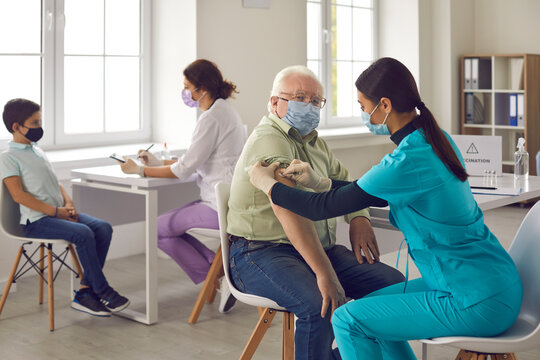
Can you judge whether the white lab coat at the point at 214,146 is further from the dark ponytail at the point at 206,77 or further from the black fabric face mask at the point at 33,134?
the black fabric face mask at the point at 33,134

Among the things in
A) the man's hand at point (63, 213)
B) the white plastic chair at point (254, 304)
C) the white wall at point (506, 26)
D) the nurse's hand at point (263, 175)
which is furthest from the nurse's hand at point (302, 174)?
the white wall at point (506, 26)

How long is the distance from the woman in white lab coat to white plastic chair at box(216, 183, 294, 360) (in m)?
0.98

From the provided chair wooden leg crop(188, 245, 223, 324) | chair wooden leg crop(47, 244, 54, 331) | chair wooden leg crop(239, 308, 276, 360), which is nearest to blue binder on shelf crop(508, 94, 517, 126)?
chair wooden leg crop(188, 245, 223, 324)

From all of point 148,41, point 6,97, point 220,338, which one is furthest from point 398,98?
point 148,41

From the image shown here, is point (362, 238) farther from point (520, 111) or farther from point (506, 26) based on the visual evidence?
point (506, 26)

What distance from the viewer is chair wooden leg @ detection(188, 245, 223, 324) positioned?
3354 millimetres

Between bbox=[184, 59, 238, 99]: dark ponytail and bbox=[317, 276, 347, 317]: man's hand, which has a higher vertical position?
bbox=[184, 59, 238, 99]: dark ponytail

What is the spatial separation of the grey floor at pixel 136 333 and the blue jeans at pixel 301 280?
453 mm

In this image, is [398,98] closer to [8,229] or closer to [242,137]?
[242,137]

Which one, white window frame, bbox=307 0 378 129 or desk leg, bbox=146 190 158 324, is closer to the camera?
desk leg, bbox=146 190 158 324

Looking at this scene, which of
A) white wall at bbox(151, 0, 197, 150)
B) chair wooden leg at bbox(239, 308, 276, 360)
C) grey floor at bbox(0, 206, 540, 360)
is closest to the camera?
chair wooden leg at bbox(239, 308, 276, 360)

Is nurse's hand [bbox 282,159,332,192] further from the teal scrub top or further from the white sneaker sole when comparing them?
the white sneaker sole

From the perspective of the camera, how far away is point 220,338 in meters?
3.12

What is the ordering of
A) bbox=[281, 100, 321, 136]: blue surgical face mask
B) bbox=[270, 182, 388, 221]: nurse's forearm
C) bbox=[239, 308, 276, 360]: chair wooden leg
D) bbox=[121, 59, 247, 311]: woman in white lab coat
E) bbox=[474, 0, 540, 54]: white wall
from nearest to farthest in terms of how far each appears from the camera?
1. bbox=[270, 182, 388, 221]: nurse's forearm
2. bbox=[239, 308, 276, 360]: chair wooden leg
3. bbox=[281, 100, 321, 136]: blue surgical face mask
4. bbox=[121, 59, 247, 311]: woman in white lab coat
5. bbox=[474, 0, 540, 54]: white wall
